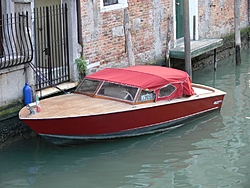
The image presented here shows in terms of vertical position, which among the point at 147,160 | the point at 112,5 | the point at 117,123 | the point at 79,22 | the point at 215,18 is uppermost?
the point at 112,5

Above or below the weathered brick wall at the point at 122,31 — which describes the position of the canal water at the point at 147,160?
below

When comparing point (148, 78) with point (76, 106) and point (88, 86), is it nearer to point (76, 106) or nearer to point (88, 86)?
point (88, 86)

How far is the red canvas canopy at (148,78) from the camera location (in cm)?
1091

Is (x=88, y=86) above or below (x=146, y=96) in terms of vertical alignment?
above

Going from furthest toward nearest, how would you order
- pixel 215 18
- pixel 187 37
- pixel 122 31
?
pixel 215 18, pixel 187 37, pixel 122 31

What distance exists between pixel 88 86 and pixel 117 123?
1.19 meters

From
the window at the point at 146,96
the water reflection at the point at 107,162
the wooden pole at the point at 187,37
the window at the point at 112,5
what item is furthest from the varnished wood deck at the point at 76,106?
the wooden pole at the point at 187,37

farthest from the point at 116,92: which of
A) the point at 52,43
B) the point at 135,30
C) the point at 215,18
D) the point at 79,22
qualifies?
the point at 215,18

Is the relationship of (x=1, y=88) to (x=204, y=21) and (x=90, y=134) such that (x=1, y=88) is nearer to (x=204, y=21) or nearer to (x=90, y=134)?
(x=90, y=134)

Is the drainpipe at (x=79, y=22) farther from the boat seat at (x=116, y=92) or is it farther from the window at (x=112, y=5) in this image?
the boat seat at (x=116, y=92)

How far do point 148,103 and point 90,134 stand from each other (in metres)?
1.19

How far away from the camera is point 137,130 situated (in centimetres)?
1091

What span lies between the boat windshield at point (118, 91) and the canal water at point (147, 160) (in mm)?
758

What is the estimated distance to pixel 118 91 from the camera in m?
11.0
